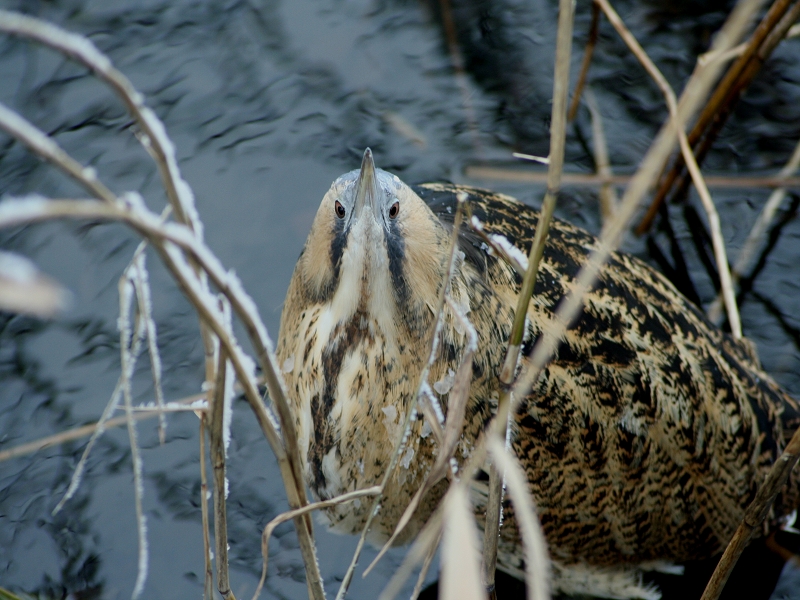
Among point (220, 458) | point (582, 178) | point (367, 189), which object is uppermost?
point (367, 189)

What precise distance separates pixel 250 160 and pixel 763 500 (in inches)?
122

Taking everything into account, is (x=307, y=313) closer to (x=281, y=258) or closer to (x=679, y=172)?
(x=281, y=258)

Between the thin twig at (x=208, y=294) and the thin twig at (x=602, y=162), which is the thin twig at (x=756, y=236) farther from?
the thin twig at (x=208, y=294)

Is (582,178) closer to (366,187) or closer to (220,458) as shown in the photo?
(366,187)

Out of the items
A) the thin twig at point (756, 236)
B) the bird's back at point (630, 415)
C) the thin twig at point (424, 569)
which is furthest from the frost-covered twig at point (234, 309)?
the thin twig at point (756, 236)

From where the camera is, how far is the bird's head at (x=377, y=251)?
83.7 inches

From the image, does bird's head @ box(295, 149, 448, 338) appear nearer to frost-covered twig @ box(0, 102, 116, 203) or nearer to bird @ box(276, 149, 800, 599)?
bird @ box(276, 149, 800, 599)

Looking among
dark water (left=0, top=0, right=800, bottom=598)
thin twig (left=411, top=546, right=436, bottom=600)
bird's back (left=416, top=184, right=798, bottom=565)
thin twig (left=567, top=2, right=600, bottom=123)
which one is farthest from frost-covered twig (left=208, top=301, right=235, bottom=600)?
thin twig (left=567, top=2, right=600, bottom=123)

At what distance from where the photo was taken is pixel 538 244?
1.68 metres

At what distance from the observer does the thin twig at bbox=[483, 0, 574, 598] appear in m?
1.45

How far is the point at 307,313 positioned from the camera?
2.49 m

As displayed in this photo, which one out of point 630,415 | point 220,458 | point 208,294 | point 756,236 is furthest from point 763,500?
point 756,236

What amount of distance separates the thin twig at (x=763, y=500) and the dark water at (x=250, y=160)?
1582 mm

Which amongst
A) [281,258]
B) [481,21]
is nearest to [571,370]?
[281,258]
